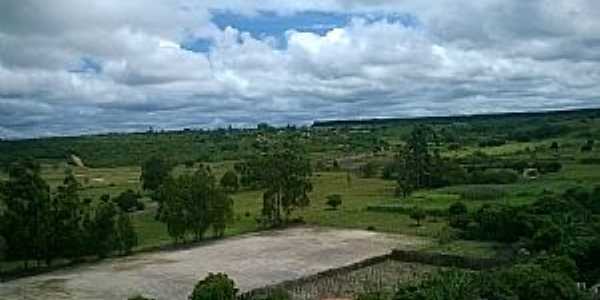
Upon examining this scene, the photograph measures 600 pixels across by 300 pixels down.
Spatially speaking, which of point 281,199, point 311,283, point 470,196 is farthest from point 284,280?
point 470,196

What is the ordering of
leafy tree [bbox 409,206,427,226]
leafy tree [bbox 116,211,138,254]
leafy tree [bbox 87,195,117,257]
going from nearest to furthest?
leafy tree [bbox 87,195,117,257]
leafy tree [bbox 116,211,138,254]
leafy tree [bbox 409,206,427,226]

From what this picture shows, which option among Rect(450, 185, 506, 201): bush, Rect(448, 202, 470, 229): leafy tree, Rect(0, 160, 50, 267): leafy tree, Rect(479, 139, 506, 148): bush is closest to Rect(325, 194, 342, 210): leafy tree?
Rect(448, 202, 470, 229): leafy tree

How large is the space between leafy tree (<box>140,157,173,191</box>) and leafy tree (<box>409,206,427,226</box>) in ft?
96.7

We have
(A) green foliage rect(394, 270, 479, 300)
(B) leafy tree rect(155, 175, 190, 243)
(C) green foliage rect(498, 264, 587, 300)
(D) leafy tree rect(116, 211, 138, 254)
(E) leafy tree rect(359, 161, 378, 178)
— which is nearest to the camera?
(A) green foliage rect(394, 270, 479, 300)

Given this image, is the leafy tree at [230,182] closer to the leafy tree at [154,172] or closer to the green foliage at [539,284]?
the leafy tree at [154,172]

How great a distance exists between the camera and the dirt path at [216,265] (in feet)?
138

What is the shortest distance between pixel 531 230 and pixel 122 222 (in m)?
27.8

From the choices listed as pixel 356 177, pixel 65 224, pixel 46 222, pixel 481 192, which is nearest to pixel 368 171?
pixel 356 177

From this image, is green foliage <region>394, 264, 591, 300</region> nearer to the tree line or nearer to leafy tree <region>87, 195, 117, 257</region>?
leafy tree <region>87, 195, 117, 257</region>

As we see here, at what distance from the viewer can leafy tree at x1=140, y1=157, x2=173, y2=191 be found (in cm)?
8606

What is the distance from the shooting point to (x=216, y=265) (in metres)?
48.9

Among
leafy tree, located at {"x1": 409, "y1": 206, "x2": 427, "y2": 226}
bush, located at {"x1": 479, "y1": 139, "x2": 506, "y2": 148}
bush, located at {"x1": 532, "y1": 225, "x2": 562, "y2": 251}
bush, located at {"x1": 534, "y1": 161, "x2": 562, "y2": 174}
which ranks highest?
bush, located at {"x1": 479, "y1": 139, "x2": 506, "y2": 148}

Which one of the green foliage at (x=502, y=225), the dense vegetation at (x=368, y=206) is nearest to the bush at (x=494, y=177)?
the dense vegetation at (x=368, y=206)

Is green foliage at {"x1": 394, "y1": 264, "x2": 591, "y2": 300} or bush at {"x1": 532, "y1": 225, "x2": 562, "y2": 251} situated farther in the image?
bush at {"x1": 532, "y1": 225, "x2": 562, "y2": 251}
